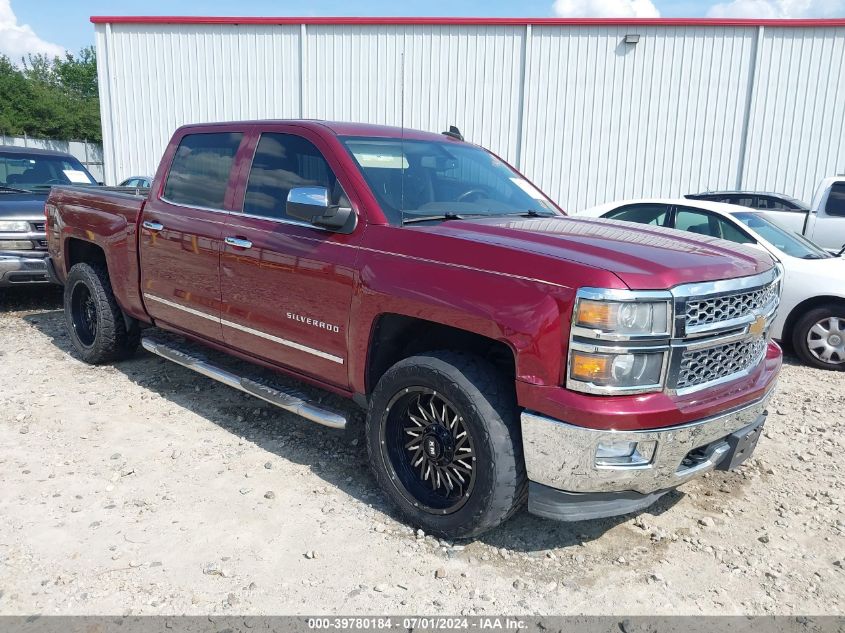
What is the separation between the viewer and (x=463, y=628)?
2600 mm

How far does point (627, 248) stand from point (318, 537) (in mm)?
1993

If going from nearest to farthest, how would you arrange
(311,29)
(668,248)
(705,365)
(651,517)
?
(705,365) → (668,248) → (651,517) → (311,29)

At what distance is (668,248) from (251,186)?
8.18 ft

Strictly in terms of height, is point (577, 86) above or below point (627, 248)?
above

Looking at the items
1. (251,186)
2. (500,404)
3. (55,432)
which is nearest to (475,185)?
(251,186)

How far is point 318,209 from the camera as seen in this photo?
334 centimetres

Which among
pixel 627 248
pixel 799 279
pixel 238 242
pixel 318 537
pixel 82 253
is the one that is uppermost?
pixel 627 248

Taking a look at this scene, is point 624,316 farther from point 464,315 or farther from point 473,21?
point 473,21

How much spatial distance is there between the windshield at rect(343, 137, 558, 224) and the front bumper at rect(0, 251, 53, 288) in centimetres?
515

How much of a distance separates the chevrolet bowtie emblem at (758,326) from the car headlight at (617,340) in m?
0.66

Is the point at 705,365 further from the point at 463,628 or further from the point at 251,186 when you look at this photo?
the point at 251,186

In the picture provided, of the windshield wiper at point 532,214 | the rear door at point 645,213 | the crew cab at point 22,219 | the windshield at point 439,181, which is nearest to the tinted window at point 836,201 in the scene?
the rear door at point 645,213

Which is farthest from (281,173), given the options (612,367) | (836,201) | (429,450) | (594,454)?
(836,201)

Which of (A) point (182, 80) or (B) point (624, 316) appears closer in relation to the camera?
(B) point (624, 316)
